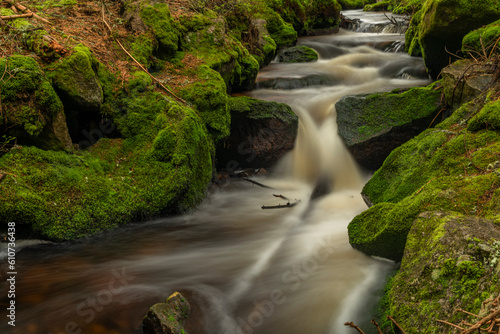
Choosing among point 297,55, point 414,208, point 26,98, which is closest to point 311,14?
point 297,55

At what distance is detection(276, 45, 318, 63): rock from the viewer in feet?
41.0

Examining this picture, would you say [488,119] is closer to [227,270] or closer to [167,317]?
[227,270]

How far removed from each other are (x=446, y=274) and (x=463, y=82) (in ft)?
15.3

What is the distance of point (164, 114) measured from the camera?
5766 millimetres

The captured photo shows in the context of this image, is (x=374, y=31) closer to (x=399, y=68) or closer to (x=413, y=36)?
(x=413, y=36)

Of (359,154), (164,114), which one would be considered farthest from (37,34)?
(359,154)

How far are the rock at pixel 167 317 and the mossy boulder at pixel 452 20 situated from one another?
21.4ft

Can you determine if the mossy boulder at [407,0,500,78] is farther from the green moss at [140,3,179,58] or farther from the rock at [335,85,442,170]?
the green moss at [140,3,179,58]

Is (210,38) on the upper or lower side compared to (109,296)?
upper

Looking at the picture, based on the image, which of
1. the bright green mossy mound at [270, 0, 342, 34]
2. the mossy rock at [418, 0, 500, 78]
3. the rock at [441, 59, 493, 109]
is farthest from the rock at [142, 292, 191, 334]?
the bright green mossy mound at [270, 0, 342, 34]

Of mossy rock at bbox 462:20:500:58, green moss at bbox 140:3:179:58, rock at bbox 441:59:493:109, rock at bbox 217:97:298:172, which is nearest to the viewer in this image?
rock at bbox 441:59:493:109

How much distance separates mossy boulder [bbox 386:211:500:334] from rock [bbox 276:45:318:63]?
402 inches

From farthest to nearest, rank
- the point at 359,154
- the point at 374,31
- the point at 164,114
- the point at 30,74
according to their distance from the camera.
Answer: the point at 374,31, the point at 359,154, the point at 164,114, the point at 30,74

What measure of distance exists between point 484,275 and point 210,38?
7.07 m
